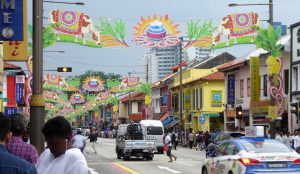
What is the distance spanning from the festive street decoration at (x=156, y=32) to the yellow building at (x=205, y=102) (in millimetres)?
27399

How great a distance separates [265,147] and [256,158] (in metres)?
0.82

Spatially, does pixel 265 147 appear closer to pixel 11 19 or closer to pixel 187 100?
pixel 11 19

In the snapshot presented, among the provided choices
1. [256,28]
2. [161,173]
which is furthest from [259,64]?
[161,173]

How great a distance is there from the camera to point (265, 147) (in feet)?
51.9

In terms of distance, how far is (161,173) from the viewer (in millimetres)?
24547

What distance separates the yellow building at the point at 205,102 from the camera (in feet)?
211

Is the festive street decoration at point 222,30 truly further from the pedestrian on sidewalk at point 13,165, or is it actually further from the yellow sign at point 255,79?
the pedestrian on sidewalk at point 13,165

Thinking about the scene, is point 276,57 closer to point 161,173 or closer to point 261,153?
point 161,173

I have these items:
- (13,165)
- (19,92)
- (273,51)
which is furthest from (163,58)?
(13,165)

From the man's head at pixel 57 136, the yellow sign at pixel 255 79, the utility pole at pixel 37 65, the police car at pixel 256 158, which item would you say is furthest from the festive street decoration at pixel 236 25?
the man's head at pixel 57 136

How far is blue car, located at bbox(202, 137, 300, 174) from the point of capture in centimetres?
1505

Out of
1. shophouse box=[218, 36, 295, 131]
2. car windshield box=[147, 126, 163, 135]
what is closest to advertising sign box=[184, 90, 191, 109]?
shophouse box=[218, 36, 295, 131]

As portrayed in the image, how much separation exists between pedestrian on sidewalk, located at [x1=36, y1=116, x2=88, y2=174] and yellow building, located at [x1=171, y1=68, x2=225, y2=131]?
179ft

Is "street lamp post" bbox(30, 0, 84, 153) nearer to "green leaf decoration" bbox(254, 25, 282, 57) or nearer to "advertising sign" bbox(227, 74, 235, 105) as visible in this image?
"green leaf decoration" bbox(254, 25, 282, 57)
